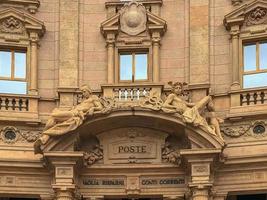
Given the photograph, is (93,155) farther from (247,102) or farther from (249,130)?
(247,102)

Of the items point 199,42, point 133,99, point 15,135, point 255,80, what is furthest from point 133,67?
point 15,135

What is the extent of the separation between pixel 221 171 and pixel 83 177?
4331 mm

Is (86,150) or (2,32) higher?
(2,32)

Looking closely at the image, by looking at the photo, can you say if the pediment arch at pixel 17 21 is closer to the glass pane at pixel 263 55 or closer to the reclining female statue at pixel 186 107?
the reclining female statue at pixel 186 107

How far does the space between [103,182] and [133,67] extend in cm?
406

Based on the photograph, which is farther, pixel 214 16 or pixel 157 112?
pixel 214 16

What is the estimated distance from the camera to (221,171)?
3416 centimetres

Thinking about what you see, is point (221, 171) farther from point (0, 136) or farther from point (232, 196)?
point (0, 136)

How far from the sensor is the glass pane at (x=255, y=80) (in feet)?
115

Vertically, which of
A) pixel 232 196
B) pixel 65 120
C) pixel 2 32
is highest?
pixel 2 32

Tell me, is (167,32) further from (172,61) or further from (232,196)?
(232,196)

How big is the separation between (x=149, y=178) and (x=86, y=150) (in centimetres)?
217

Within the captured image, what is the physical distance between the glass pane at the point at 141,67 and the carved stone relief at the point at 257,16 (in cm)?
360

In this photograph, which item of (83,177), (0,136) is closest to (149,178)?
(83,177)
